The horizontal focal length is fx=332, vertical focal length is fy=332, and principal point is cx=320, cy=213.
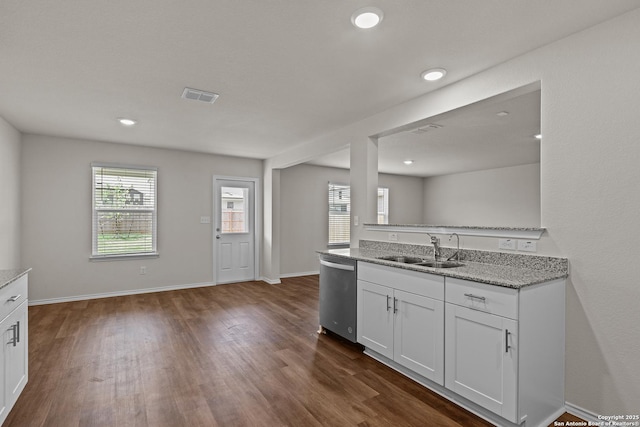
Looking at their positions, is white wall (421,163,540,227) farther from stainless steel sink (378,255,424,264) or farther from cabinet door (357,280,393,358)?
cabinet door (357,280,393,358)

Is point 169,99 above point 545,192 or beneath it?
above

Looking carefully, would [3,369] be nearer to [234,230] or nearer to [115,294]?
[115,294]

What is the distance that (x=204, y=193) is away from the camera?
19.8 feet

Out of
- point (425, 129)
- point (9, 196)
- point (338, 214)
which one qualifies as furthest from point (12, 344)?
point (338, 214)

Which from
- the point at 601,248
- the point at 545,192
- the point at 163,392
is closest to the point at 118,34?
the point at 163,392

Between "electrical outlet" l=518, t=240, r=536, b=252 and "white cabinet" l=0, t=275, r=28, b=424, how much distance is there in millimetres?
3303

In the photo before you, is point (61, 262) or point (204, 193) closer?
point (61, 262)

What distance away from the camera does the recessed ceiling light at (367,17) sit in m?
1.91

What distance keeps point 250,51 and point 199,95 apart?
3.45 ft

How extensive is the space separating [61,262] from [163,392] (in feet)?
12.1

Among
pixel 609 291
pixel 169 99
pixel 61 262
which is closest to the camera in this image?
pixel 609 291

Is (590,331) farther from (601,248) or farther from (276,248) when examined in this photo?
(276,248)

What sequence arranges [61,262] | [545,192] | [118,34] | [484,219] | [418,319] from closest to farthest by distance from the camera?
1. [118,34]
2. [545,192]
3. [418,319]
4. [61,262]
5. [484,219]

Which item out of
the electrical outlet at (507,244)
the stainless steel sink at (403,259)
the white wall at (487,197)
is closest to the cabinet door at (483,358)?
the electrical outlet at (507,244)
